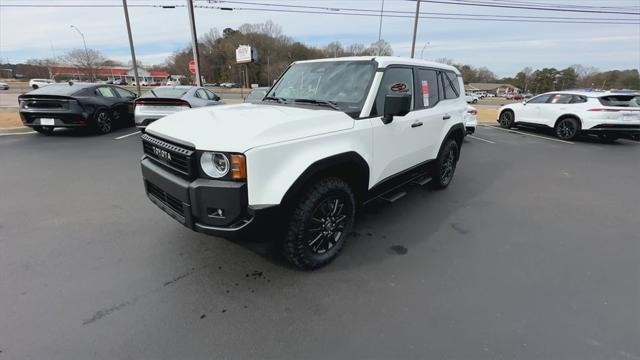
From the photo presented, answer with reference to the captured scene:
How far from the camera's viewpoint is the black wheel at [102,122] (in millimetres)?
8766

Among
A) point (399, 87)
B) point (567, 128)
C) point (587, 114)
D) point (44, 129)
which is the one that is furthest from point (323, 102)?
point (567, 128)

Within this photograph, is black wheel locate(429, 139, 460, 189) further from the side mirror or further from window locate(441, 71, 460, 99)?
the side mirror

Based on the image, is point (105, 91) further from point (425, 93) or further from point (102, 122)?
point (425, 93)

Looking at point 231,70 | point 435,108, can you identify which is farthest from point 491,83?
point 435,108

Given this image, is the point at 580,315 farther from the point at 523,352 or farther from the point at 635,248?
the point at 635,248

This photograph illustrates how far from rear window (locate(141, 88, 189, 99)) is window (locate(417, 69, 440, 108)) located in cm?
682

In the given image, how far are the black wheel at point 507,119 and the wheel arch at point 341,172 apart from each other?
38.9 feet

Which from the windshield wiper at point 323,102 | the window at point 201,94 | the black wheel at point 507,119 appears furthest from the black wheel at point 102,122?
the black wheel at point 507,119

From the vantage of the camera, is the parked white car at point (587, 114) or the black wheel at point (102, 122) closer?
the black wheel at point (102, 122)

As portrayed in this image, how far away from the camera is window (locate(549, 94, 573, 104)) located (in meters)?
10.4

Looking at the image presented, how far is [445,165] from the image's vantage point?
502cm

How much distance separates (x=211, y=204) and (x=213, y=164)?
0.92 feet

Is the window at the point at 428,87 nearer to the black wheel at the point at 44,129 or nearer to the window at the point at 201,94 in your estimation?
the window at the point at 201,94

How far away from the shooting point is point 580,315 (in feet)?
7.69
